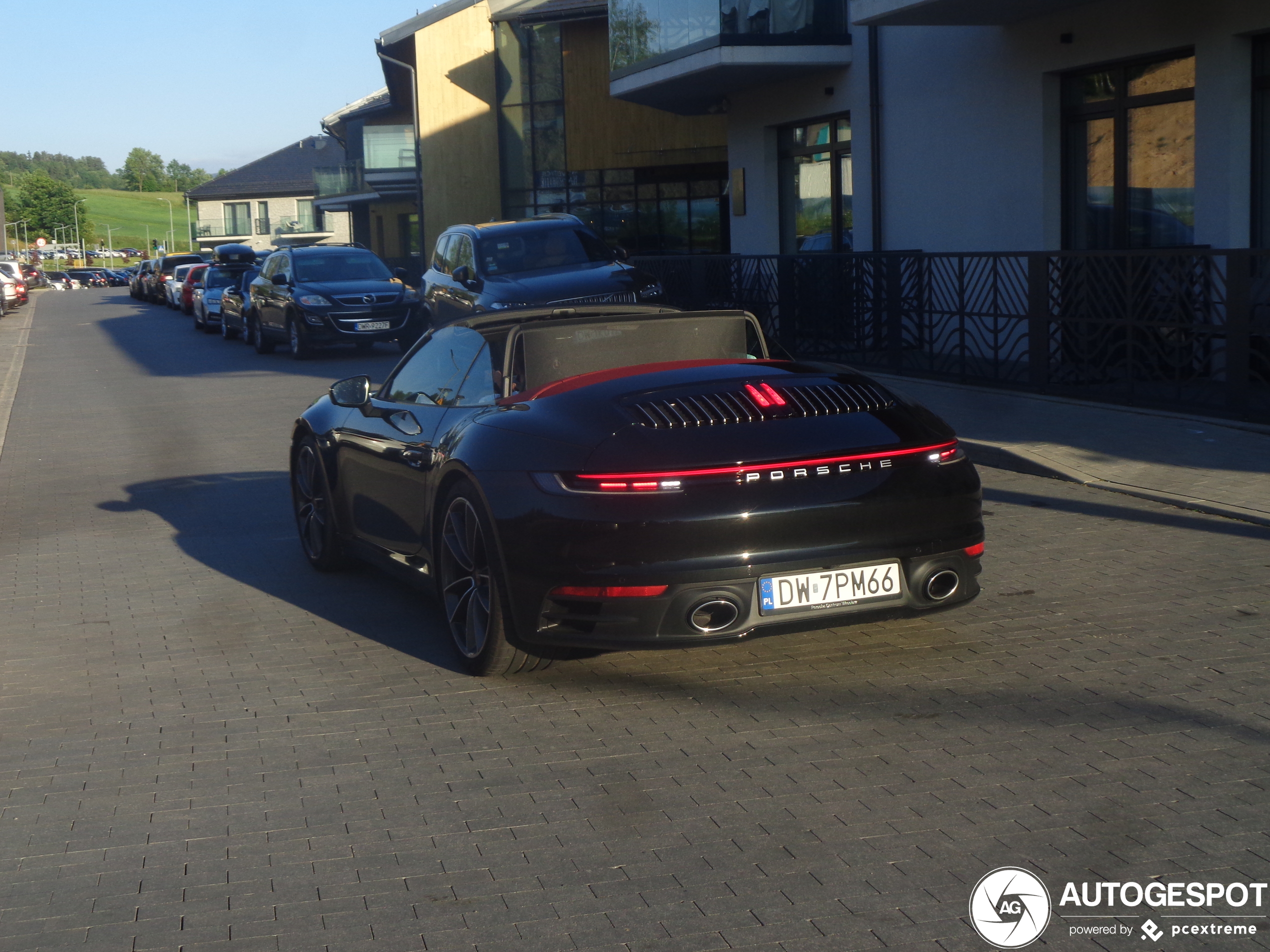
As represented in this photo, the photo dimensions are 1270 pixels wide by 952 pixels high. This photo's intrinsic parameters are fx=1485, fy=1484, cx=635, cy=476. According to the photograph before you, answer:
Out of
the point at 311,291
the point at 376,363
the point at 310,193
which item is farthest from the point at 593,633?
the point at 310,193

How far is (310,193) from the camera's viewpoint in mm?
107250

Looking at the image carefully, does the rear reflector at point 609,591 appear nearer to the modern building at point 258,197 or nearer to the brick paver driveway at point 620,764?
the brick paver driveway at point 620,764

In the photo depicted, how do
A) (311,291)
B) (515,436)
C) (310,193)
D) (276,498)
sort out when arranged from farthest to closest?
1. (310,193)
2. (311,291)
3. (276,498)
4. (515,436)

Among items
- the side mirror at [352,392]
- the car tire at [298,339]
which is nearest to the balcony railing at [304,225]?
the car tire at [298,339]

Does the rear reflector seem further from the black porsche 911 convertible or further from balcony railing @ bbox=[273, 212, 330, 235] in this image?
balcony railing @ bbox=[273, 212, 330, 235]

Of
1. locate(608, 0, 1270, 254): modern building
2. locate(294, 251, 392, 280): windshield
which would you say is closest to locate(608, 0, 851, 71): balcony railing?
locate(608, 0, 1270, 254): modern building

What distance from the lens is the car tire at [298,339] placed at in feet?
81.6

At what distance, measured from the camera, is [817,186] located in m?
22.7

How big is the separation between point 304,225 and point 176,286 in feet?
172

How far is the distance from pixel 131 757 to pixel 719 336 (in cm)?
303

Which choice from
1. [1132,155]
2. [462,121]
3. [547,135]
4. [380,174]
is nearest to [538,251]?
[1132,155]

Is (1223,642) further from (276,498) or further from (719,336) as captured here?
(276,498)

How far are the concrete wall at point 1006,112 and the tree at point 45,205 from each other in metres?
184

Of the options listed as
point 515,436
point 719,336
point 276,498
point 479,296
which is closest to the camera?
point 515,436
